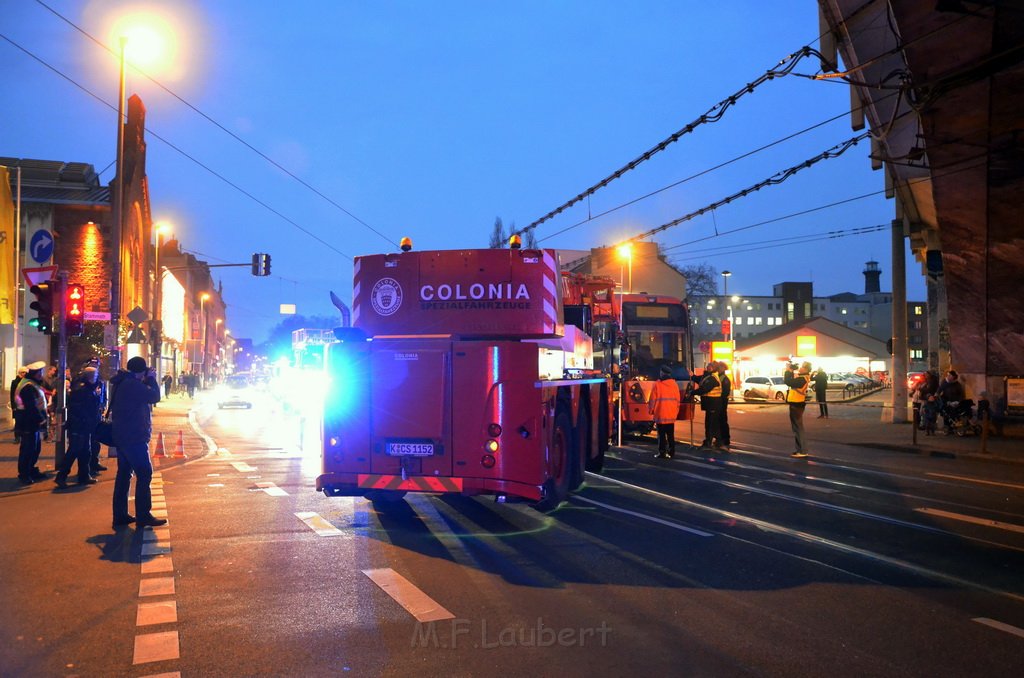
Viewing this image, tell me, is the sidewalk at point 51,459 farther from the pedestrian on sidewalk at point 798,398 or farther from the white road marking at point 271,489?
the pedestrian on sidewalk at point 798,398

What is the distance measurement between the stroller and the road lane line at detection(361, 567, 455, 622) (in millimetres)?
20381

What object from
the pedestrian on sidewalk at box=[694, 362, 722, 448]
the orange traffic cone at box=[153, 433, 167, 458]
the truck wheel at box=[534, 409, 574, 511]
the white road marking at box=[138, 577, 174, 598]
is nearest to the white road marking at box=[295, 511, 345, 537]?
the white road marking at box=[138, 577, 174, 598]

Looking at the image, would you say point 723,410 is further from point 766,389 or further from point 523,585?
point 766,389

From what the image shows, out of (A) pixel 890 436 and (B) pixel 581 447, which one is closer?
(B) pixel 581 447

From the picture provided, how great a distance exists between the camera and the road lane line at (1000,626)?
18.3 feet

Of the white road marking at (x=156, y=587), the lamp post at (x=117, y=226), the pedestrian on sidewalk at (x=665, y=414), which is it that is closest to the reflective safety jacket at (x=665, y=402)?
the pedestrian on sidewalk at (x=665, y=414)

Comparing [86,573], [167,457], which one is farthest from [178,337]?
[86,573]

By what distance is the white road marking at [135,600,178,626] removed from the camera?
578 cm

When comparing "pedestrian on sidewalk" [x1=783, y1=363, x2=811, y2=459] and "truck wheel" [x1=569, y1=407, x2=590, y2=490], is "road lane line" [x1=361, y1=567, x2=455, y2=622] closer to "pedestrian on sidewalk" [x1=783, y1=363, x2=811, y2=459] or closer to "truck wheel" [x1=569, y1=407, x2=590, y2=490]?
"truck wheel" [x1=569, y1=407, x2=590, y2=490]

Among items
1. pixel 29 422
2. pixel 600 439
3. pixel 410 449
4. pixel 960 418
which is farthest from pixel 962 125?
pixel 29 422

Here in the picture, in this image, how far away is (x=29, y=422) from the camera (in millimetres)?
12711

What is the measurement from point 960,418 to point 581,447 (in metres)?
16.3

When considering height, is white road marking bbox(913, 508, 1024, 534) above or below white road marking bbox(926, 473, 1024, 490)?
above

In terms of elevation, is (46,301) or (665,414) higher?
(46,301)
